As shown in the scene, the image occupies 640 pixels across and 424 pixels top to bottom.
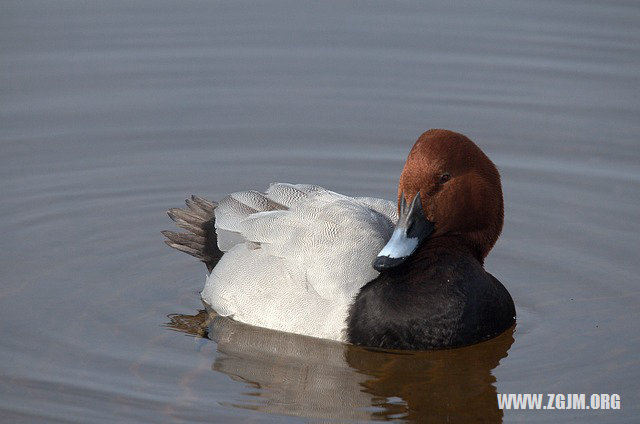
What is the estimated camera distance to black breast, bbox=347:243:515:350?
19.1 feet

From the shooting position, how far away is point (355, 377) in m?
5.74

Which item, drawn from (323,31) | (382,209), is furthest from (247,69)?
(382,209)

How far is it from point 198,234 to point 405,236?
149 centimetres

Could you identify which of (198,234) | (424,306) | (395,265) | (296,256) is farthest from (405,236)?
(198,234)

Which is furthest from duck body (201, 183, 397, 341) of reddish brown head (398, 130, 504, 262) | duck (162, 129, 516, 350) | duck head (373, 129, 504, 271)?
reddish brown head (398, 130, 504, 262)

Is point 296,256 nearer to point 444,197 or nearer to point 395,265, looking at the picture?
point 395,265

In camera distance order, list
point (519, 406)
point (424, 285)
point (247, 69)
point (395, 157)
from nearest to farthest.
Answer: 1. point (519, 406)
2. point (424, 285)
3. point (395, 157)
4. point (247, 69)

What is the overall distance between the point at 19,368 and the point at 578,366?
286cm

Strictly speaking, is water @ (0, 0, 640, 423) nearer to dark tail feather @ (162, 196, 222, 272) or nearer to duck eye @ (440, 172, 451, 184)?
dark tail feather @ (162, 196, 222, 272)

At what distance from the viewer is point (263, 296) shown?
6113 millimetres

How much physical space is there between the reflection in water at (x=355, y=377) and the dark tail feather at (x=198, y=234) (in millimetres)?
559

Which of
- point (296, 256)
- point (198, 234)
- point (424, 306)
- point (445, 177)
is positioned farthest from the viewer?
point (198, 234)

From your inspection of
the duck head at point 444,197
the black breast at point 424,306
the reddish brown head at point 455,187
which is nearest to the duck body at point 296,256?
the black breast at point 424,306

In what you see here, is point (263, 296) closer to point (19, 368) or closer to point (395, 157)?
point (19, 368)
